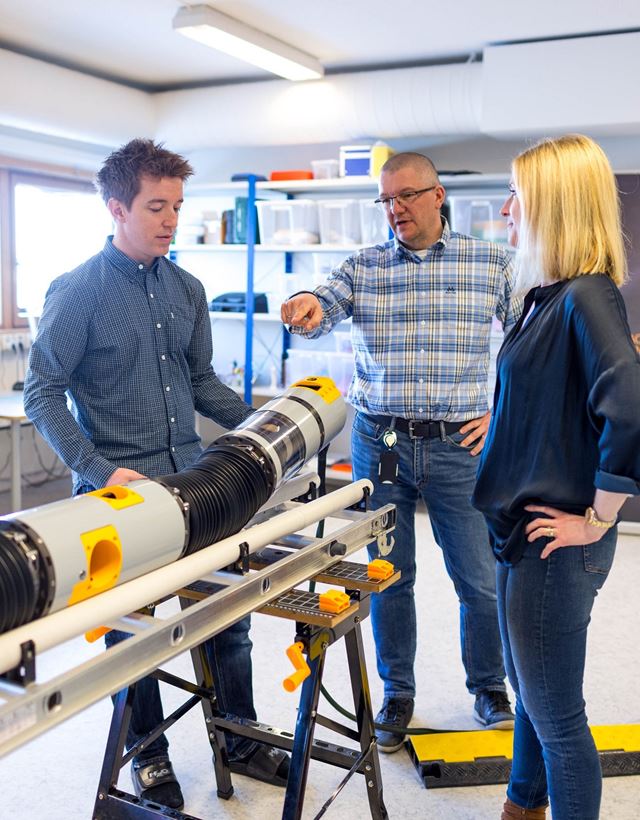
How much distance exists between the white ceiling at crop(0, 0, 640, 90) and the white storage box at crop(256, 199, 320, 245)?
2.47 ft

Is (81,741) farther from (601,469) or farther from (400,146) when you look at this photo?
(400,146)

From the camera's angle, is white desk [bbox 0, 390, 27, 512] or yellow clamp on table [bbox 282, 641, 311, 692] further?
white desk [bbox 0, 390, 27, 512]

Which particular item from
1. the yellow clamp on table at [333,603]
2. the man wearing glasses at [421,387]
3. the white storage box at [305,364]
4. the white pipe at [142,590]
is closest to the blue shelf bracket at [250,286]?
the white storage box at [305,364]

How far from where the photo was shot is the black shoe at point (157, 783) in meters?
2.04

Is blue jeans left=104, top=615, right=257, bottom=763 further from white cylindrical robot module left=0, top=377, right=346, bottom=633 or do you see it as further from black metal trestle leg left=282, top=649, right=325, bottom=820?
white cylindrical robot module left=0, top=377, right=346, bottom=633

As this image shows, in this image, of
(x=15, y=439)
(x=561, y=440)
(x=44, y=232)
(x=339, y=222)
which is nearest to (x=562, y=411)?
(x=561, y=440)

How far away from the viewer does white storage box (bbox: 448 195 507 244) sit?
4.37 m

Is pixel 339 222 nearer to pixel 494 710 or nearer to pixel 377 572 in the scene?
pixel 494 710

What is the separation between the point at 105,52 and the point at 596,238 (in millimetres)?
3705

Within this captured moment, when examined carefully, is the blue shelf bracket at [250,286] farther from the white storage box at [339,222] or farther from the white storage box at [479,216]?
the white storage box at [479,216]

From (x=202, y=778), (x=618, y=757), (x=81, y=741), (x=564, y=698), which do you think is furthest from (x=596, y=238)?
(x=81, y=741)

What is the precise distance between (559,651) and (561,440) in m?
0.38

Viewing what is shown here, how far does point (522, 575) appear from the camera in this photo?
4.93ft

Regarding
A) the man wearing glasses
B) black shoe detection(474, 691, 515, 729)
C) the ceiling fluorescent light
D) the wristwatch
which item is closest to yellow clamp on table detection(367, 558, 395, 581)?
the wristwatch
